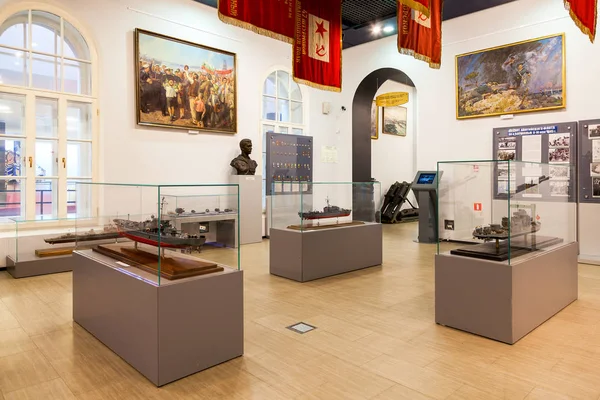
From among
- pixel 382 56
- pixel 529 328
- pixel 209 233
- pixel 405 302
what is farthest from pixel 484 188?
pixel 382 56

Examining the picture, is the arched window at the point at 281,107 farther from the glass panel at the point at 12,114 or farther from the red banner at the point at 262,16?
the glass panel at the point at 12,114

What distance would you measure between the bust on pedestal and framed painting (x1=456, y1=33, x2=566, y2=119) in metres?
4.63

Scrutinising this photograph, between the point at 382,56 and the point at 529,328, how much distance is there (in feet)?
26.8

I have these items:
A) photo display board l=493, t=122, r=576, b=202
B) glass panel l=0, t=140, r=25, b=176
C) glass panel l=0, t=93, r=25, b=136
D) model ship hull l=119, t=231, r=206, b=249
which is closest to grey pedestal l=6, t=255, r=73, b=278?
glass panel l=0, t=140, r=25, b=176

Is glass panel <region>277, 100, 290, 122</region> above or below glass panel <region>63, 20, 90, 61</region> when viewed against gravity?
below

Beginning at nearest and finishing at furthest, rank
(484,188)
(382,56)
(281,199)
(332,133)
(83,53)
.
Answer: (484,188) → (281,199) → (83,53) → (382,56) → (332,133)

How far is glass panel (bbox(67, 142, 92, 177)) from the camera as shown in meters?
7.10

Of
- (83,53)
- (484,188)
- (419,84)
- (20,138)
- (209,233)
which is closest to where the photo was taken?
(209,233)

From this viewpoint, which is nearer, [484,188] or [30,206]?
[484,188]

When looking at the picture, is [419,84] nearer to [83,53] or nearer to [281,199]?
[281,199]

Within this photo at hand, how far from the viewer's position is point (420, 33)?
5.95m

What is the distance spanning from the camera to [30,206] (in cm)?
664

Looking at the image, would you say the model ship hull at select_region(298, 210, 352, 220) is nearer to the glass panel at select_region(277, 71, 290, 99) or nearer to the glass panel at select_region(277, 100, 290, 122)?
the glass panel at select_region(277, 100, 290, 122)

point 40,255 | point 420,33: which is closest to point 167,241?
point 40,255
